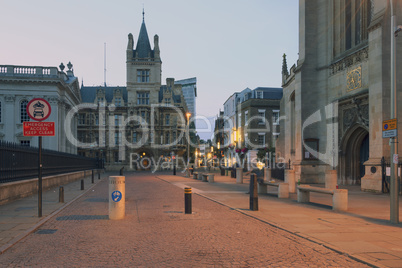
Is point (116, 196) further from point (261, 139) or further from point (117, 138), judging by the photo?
point (117, 138)

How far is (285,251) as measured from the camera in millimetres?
7641

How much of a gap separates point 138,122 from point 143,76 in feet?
32.4

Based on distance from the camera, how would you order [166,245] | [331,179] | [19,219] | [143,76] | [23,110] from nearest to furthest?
[166,245] < [19,219] < [331,179] < [23,110] < [143,76]

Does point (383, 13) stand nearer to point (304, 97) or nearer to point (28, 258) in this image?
point (304, 97)

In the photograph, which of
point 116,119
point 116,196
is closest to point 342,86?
point 116,196

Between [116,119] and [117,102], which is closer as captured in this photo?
[116,119]

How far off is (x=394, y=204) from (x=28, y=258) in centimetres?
975

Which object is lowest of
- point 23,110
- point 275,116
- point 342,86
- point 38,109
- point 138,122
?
point 38,109

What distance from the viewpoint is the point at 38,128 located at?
12.5 meters

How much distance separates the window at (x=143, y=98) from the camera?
250ft

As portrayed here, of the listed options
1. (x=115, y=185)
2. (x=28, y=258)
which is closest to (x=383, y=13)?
(x=115, y=185)

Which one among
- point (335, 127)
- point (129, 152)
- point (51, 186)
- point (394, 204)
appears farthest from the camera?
point (129, 152)

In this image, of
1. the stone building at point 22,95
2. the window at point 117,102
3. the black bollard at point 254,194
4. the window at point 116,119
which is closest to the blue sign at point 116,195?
the black bollard at point 254,194

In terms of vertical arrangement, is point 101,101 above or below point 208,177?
above
